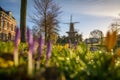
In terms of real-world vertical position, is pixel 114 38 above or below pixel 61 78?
above

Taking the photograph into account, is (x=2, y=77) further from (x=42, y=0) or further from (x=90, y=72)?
(x=42, y=0)

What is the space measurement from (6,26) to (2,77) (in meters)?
69.6

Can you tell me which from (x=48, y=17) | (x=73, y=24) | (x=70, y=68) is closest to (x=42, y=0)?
(x=48, y=17)

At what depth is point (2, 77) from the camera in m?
1.33

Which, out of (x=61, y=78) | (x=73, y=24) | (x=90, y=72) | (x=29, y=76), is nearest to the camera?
(x=29, y=76)

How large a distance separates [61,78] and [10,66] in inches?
10.2

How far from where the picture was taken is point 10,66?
1.42m

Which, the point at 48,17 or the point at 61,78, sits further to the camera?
the point at 48,17

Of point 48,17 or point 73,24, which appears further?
point 73,24

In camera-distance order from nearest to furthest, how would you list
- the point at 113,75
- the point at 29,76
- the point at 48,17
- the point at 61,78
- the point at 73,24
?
the point at 29,76, the point at 61,78, the point at 113,75, the point at 48,17, the point at 73,24

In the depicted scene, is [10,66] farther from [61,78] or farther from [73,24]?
[73,24]

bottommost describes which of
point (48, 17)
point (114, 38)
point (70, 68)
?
point (70, 68)

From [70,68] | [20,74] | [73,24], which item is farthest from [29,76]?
[73,24]

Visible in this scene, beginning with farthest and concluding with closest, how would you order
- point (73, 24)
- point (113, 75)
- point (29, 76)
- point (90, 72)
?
1. point (73, 24)
2. point (90, 72)
3. point (113, 75)
4. point (29, 76)
